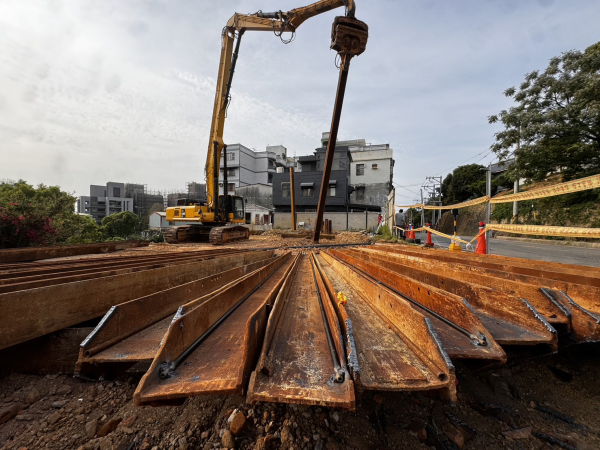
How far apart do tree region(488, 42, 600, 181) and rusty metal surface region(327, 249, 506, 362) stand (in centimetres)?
1914

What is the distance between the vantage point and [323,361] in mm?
1219

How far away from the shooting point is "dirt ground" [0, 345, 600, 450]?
1269mm

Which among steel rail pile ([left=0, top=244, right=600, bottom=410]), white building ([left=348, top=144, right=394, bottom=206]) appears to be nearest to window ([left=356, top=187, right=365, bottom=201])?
white building ([left=348, top=144, right=394, bottom=206])

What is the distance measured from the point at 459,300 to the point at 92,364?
225cm

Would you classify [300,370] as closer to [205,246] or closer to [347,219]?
[205,246]

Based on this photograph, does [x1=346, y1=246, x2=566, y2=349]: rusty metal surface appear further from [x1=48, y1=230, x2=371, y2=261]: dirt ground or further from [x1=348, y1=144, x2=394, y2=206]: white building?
[x1=348, y1=144, x2=394, y2=206]: white building

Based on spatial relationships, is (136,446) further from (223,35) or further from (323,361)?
(223,35)

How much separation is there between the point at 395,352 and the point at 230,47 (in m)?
13.5

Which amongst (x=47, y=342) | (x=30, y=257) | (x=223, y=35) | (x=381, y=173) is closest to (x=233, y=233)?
(x=30, y=257)

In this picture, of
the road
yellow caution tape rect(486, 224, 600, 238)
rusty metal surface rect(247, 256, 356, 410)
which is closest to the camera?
rusty metal surface rect(247, 256, 356, 410)

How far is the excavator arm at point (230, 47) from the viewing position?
9.88m

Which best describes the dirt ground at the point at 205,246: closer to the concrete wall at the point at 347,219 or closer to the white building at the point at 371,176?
the concrete wall at the point at 347,219

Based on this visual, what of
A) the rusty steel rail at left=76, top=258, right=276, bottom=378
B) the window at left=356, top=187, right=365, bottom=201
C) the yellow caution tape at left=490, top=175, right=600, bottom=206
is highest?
the window at left=356, top=187, right=365, bottom=201

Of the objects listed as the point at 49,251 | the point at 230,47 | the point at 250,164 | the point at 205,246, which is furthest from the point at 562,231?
the point at 250,164
